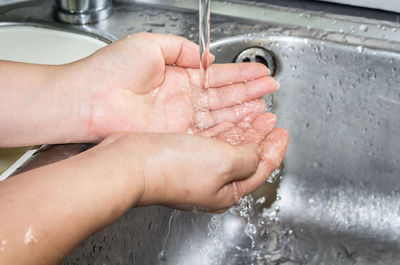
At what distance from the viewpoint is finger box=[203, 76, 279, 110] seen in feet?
2.42

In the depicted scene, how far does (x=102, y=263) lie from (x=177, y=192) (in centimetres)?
16

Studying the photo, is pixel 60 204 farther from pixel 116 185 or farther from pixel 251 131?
pixel 251 131

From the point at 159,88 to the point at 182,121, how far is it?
70 mm

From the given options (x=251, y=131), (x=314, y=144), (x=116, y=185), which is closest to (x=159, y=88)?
(x=251, y=131)

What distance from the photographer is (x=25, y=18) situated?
0.92 meters

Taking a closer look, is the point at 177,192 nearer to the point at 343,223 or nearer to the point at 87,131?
the point at 87,131

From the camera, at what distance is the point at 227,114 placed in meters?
0.74

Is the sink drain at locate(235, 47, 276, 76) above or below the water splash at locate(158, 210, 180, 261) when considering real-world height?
above

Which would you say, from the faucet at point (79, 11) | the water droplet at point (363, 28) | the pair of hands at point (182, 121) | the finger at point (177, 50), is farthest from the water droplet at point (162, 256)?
the water droplet at point (363, 28)

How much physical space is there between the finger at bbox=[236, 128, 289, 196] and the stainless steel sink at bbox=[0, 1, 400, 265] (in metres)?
0.25

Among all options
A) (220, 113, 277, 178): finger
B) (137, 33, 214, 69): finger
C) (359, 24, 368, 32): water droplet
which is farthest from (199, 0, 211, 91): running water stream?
(359, 24, 368, 32): water droplet

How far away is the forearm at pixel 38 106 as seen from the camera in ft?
1.97

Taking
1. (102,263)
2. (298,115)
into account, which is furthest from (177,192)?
(298,115)

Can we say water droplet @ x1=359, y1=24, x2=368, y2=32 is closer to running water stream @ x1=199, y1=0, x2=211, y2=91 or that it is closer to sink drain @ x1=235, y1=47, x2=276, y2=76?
sink drain @ x1=235, y1=47, x2=276, y2=76
